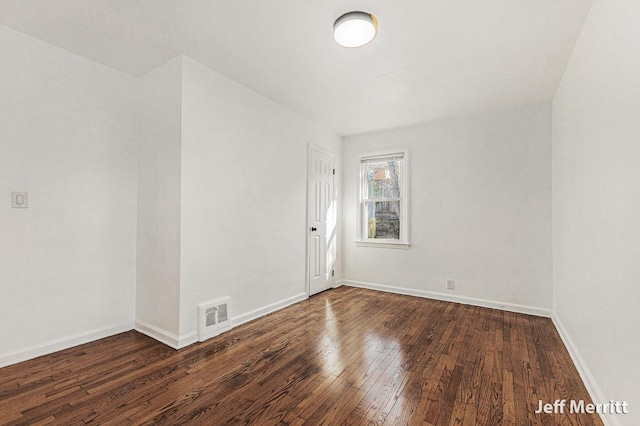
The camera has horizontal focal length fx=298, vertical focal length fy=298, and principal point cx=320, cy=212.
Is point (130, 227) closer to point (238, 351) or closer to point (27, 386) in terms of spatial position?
point (27, 386)

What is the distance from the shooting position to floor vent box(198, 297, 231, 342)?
2.75m

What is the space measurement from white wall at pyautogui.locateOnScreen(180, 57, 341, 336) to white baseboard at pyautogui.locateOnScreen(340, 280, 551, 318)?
1.22 m

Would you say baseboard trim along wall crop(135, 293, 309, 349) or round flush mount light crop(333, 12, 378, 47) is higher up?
round flush mount light crop(333, 12, 378, 47)

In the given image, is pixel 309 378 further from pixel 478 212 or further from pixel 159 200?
pixel 478 212

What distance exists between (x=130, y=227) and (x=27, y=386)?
57.5 inches

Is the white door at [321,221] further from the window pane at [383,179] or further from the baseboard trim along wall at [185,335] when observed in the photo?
the baseboard trim along wall at [185,335]

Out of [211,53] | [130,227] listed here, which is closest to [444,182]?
[211,53]

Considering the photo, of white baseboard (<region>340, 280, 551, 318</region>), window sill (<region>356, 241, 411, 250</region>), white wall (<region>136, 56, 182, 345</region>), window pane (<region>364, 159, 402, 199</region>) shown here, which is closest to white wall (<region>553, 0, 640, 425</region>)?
white baseboard (<region>340, 280, 551, 318</region>)

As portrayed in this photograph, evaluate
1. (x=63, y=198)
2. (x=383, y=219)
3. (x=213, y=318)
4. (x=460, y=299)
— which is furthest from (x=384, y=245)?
(x=63, y=198)

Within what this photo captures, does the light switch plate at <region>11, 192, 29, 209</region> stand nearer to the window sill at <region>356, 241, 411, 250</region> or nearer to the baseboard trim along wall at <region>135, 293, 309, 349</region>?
the baseboard trim along wall at <region>135, 293, 309, 349</region>

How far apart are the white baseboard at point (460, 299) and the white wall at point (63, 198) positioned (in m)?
3.26

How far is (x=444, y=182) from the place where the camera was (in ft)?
13.9

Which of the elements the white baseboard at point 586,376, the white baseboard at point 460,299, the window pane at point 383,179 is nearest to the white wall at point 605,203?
the white baseboard at point 586,376

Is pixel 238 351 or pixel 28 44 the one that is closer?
pixel 28 44
